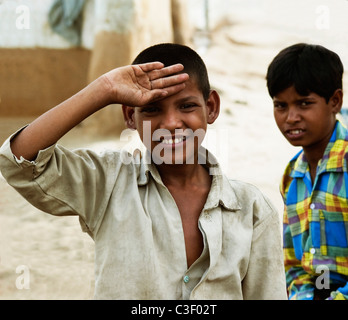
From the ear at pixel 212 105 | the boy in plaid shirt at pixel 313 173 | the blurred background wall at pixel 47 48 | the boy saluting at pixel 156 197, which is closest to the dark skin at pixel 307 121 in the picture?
the boy in plaid shirt at pixel 313 173

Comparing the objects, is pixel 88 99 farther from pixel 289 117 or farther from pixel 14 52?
pixel 14 52

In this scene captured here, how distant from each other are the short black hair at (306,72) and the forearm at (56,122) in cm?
116

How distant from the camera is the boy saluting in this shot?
5.55 ft

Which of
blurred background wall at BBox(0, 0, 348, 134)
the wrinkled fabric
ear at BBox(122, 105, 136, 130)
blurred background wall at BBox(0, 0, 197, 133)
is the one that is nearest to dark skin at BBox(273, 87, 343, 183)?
ear at BBox(122, 105, 136, 130)

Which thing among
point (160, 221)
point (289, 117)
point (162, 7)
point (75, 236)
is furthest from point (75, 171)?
point (162, 7)

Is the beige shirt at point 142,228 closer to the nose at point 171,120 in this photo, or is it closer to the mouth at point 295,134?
the nose at point 171,120

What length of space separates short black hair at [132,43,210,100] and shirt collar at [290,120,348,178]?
2.60 feet

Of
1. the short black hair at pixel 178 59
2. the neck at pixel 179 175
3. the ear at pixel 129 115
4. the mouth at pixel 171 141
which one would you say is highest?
the short black hair at pixel 178 59

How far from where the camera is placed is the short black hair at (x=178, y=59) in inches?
76.4

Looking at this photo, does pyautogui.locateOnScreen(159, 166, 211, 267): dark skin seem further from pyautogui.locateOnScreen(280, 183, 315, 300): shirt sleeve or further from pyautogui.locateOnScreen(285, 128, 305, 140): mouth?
pyautogui.locateOnScreen(280, 183, 315, 300): shirt sleeve

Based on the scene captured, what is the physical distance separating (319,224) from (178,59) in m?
0.98

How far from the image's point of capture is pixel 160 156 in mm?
1907

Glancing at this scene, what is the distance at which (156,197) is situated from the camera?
6.08ft

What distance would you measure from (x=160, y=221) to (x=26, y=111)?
21.7 feet
